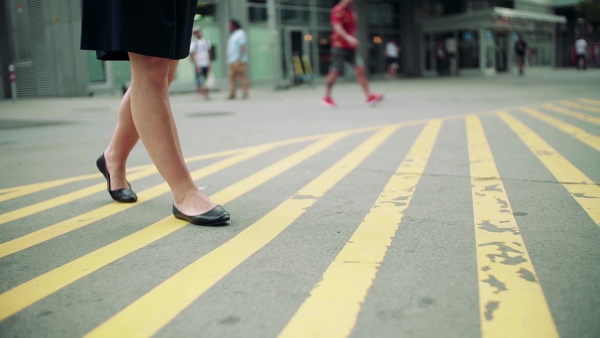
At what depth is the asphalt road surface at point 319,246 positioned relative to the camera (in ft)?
5.38

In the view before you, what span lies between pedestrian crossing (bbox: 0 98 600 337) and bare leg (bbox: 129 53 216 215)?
5.9 inches

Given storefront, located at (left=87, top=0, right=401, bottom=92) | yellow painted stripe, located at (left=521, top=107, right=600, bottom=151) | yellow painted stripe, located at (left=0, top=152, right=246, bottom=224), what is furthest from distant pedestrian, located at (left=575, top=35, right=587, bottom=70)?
yellow painted stripe, located at (left=0, top=152, right=246, bottom=224)

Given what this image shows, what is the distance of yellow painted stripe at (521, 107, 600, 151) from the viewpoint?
5147 millimetres

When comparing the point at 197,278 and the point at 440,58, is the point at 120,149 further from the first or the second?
the point at 440,58

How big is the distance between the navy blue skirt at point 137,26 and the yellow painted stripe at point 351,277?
1189 millimetres

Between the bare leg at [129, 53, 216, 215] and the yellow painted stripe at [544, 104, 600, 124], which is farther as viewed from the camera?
the yellow painted stripe at [544, 104, 600, 124]

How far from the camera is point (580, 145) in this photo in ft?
16.4

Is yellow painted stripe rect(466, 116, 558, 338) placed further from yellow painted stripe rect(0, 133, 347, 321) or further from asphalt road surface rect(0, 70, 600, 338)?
yellow painted stripe rect(0, 133, 347, 321)

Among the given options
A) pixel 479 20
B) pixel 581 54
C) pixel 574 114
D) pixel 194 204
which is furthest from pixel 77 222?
pixel 581 54

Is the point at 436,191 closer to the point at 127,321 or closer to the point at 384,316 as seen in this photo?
the point at 384,316

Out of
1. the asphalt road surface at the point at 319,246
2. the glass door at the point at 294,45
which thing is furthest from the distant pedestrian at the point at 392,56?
the asphalt road surface at the point at 319,246

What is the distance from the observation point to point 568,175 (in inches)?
147

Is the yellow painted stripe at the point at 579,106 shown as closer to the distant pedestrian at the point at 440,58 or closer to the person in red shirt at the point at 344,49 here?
the person in red shirt at the point at 344,49

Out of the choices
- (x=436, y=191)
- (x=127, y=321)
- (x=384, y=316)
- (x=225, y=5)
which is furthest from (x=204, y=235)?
(x=225, y=5)
